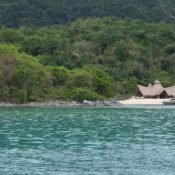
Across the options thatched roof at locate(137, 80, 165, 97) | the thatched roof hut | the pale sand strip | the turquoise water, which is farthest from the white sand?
the turquoise water

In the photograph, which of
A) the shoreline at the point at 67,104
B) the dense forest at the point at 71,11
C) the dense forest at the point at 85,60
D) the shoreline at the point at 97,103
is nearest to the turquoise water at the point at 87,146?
the shoreline at the point at 67,104

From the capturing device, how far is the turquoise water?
21891 millimetres

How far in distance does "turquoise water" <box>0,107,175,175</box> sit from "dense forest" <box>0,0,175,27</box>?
8000 cm

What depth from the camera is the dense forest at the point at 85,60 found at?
A: 65.5 metres

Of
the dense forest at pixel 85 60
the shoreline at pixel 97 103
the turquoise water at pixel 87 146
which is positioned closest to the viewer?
the turquoise water at pixel 87 146

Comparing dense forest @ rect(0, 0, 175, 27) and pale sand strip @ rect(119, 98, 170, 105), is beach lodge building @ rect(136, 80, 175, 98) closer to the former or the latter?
pale sand strip @ rect(119, 98, 170, 105)

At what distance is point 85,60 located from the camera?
270 feet

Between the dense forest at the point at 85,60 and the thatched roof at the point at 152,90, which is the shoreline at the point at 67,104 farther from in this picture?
the thatched roof at the point at 152,90

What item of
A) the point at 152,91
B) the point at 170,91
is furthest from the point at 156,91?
the point at 170,91

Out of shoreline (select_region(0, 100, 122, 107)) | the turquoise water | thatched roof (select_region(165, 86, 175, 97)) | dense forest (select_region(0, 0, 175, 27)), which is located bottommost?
the turquoise water

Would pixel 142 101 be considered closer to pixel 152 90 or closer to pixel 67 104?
pixel 152 90

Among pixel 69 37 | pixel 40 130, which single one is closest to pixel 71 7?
pixel 69 37

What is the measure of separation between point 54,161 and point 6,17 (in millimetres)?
100398

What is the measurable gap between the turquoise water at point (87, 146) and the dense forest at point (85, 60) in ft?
74.7
